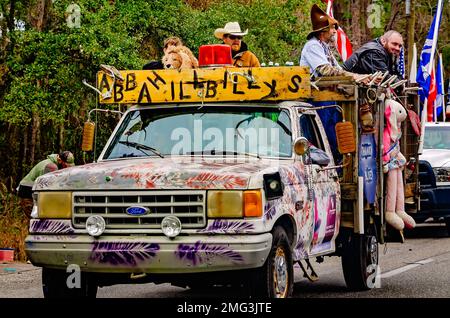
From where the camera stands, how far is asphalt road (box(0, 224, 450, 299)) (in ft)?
36.6

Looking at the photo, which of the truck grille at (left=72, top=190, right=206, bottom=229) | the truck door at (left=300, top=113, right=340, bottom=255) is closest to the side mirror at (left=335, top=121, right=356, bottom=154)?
the truck door at (left=300, top=113, right=340, bottom=255)

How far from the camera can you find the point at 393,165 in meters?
12.0

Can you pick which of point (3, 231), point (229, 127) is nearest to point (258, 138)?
point (229, 127)

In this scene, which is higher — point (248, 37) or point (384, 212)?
point (248, 37)

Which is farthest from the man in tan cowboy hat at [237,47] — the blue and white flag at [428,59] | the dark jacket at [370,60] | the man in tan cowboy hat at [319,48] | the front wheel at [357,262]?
the blue and white flag at [428,59]

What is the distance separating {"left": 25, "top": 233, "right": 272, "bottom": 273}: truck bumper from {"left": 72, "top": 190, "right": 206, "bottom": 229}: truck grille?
0.43 ft

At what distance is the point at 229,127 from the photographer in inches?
390

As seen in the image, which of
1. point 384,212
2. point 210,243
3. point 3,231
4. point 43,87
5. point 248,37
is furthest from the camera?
point 248,37

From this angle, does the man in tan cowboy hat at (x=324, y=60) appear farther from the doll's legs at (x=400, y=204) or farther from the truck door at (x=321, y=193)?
the doll's legs at (x=400, y=204)

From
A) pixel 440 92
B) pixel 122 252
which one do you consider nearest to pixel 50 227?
pixel 122 252

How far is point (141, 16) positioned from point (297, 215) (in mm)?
9497

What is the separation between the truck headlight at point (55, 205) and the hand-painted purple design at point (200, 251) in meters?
1.08

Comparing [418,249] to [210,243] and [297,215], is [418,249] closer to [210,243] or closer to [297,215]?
[297,215]

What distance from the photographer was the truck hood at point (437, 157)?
61.5 ft
